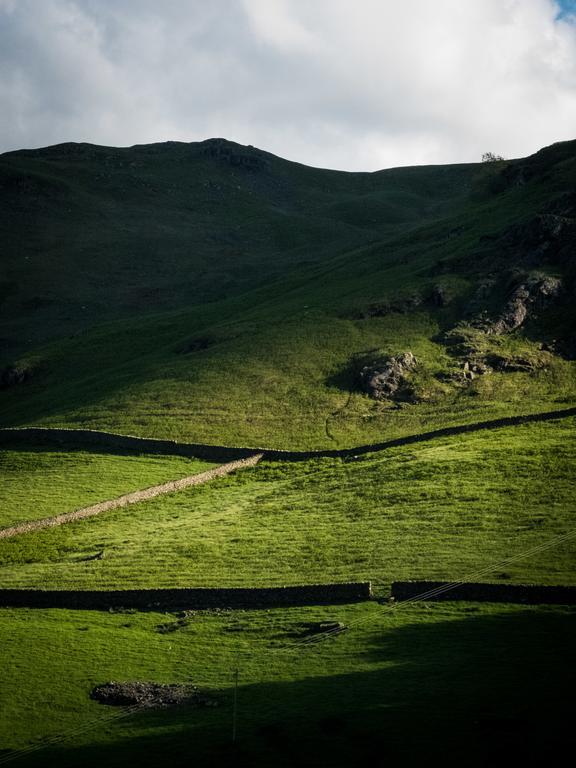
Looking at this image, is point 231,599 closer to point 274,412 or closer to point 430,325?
point 274,412

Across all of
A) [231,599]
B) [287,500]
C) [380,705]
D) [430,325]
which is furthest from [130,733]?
[430,325]

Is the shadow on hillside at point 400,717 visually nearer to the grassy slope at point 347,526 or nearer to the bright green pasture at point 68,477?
the grassy slope at point 347,526

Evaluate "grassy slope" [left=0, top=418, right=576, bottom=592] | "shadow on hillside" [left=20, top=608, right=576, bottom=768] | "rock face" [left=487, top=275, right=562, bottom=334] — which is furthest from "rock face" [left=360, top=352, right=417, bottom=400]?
"shadow on hillside" [left=20, top=608, right=576, bottom=768]

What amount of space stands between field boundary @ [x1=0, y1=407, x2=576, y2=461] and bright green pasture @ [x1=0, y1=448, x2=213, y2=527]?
1.39 metres

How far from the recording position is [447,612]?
1492 inches

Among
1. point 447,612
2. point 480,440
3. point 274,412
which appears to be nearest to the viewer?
point 447,612

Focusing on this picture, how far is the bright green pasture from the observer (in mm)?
61906

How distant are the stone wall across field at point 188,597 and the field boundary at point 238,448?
30255 mm

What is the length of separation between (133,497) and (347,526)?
1854 centimetres

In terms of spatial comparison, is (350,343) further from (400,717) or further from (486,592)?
(400,717)

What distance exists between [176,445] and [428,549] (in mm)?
34389

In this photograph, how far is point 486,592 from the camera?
38.7 metres

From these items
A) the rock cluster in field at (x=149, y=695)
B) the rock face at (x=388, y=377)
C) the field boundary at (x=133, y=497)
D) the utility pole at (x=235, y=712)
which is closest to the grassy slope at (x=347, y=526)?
the field boundary at (x=133, y=497)

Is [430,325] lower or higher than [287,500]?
higher
